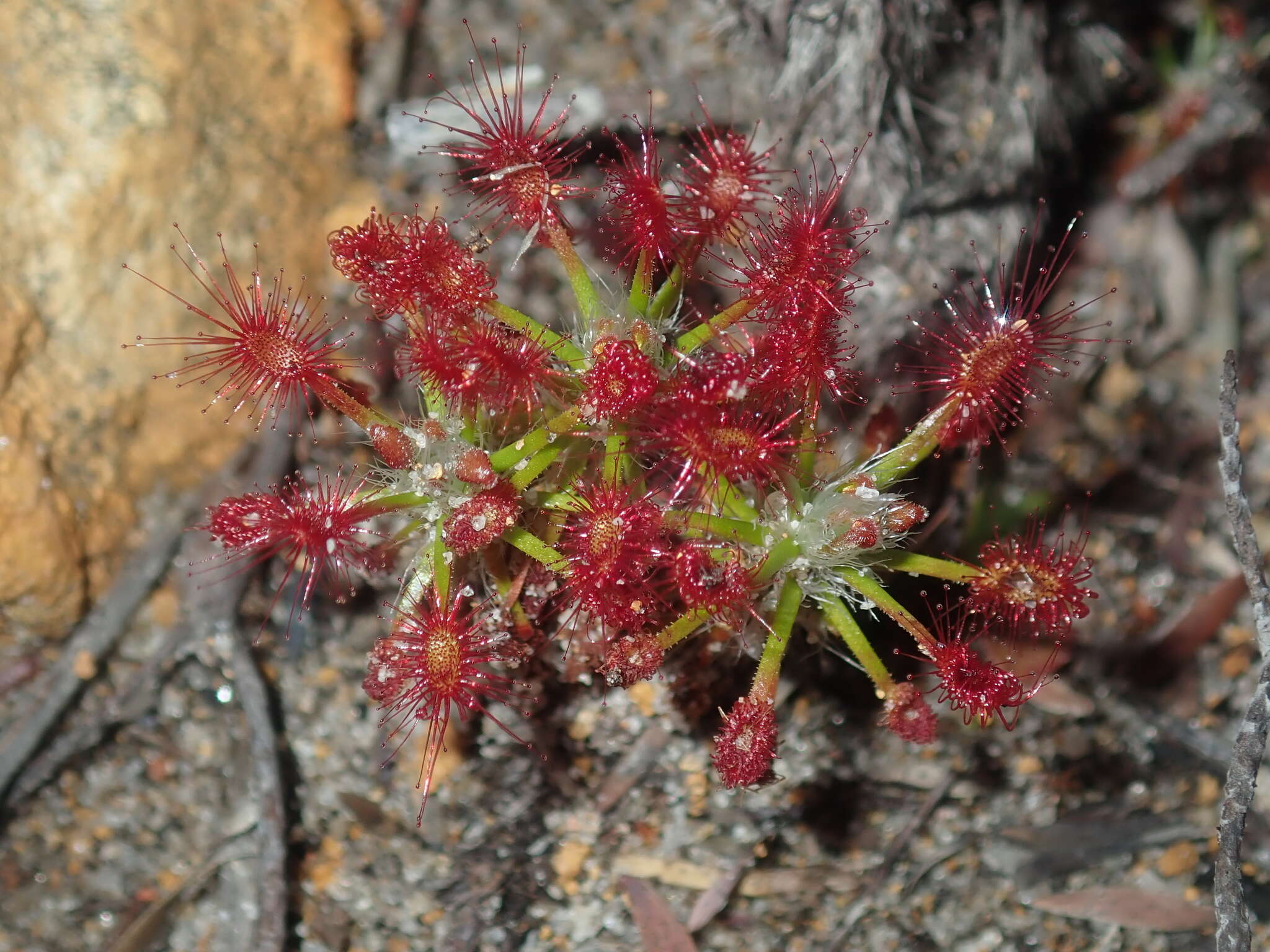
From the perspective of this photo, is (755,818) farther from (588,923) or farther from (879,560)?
(879,560)

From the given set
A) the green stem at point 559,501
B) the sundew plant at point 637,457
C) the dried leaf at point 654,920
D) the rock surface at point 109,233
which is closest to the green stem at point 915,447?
the sundew plant at point 637,457

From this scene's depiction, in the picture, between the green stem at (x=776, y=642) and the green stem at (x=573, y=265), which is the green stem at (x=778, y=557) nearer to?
the green stem at (x=776, y=642)

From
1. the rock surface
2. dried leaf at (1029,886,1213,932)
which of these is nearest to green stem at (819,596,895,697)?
dried leaf at (1029,886,1213,932)

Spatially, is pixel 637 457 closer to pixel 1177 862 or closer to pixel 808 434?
pixel 808 434

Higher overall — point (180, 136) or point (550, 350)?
point (180, 136)

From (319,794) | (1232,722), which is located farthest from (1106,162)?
(319,794)

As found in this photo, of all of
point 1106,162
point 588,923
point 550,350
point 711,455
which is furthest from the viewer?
point 1106,162
